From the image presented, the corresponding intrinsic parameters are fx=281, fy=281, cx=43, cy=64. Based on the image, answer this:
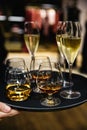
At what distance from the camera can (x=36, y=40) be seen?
142 cm

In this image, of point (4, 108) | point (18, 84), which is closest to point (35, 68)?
point (18, 84)

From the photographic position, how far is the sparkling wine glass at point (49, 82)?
3.45ft

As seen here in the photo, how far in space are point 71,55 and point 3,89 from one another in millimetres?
328

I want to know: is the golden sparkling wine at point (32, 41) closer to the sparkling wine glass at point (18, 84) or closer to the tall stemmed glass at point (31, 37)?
the tall stemmed glass at point (31, 37)

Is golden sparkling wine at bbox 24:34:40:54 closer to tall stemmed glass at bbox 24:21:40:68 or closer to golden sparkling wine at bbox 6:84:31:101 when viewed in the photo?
tall stemmed glass at bbox 24:21:40:68

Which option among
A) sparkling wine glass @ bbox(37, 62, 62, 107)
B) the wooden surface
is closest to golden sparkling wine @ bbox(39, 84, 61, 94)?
sparkling wine glass @ bbox(37, 62, 62, 107)

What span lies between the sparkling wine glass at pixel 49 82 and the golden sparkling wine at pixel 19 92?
0.05 m

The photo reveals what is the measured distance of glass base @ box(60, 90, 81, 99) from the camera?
3.72ft

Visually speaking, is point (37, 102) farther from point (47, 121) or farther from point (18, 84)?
point (47, 121)

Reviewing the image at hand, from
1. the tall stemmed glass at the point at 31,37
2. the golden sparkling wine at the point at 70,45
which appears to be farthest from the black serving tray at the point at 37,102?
the tall stemmed glass at the point at 31,37

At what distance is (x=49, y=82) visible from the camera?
1066 millimetres

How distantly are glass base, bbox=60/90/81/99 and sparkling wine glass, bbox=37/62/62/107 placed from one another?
4 cm

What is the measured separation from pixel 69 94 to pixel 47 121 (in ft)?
0.72

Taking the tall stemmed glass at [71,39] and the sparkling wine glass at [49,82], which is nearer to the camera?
the sparkling wine glass at [49,82]
